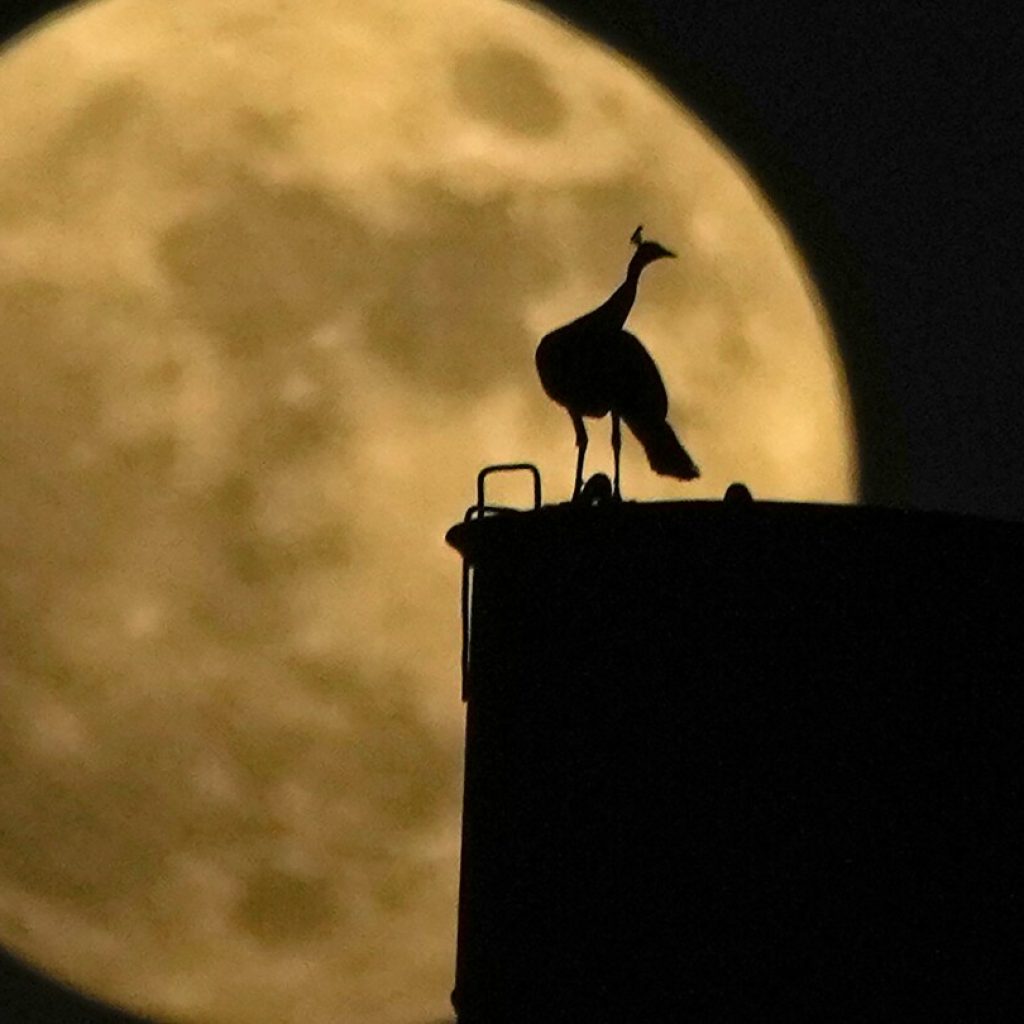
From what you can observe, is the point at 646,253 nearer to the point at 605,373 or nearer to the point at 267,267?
the point at 605,373

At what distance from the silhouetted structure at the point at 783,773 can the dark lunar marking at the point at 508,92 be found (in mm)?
1067

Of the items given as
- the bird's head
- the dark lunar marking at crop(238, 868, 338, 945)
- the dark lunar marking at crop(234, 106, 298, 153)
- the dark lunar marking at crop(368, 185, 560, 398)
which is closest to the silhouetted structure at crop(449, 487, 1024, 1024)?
the bird's head

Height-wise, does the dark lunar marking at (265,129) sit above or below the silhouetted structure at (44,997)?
above

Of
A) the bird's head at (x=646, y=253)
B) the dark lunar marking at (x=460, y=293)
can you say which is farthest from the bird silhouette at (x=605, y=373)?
the dark lunar marking at (x=460, y=293)

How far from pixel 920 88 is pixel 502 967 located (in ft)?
5.43

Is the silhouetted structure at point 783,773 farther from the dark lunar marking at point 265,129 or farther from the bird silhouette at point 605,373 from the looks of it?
the dark lunar marking at point 265,129

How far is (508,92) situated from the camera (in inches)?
90.7

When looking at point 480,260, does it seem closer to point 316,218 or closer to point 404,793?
point 316,218

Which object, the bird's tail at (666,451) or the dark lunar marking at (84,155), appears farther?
the dark lunar marking at (84,155)

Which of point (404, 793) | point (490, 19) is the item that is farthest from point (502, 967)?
point (490, 19)

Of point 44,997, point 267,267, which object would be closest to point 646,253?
point 267,267

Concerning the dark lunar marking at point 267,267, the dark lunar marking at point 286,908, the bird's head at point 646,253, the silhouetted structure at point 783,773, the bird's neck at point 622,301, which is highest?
the dark lunar marking at point 267,267

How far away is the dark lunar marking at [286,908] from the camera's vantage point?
209 centimetres

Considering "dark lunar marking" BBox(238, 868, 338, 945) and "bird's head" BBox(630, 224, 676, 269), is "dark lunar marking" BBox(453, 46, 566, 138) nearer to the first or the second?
"bird's head" BBox(630, 224, 676, 269)
